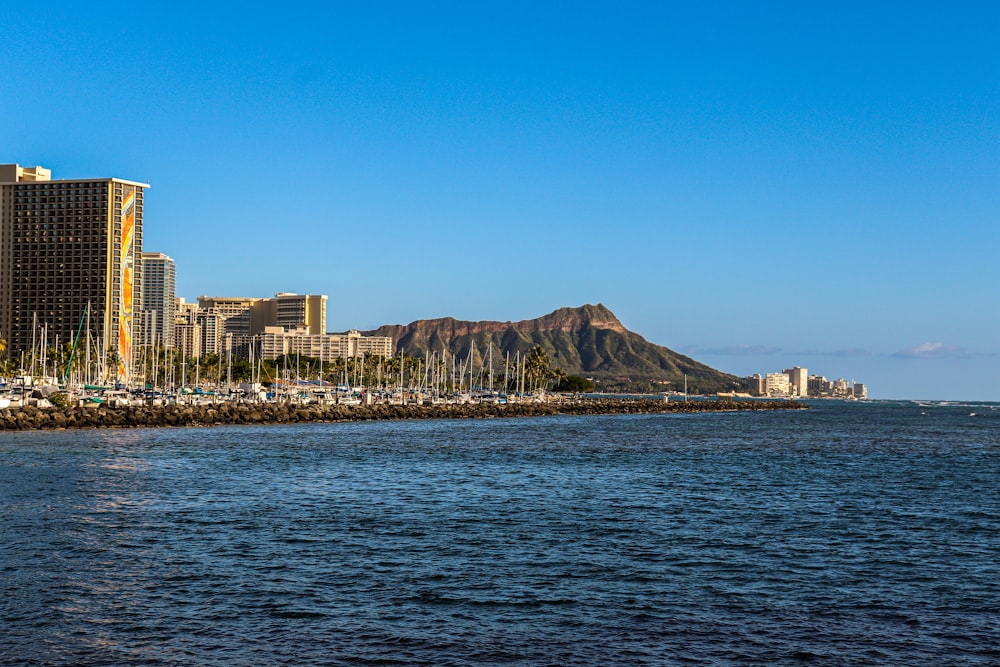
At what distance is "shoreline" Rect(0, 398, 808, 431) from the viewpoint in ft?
278

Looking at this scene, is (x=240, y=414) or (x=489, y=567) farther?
(x=240, y=414)

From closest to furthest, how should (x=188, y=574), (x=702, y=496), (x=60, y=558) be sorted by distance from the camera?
(x=188, y=574) → (x=60, y=558) → (x=702, y=496)

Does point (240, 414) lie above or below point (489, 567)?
above

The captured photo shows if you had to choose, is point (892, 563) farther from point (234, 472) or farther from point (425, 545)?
point (234, 472)

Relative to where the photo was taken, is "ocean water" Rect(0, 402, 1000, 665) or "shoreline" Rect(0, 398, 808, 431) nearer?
"ocean water" Rect(0, 402, 1000, 665)

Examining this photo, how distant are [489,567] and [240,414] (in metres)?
89.0

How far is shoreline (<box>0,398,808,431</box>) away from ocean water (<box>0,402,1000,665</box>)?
36.9 metres

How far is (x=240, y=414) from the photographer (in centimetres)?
10869

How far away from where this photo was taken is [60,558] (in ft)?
79.5

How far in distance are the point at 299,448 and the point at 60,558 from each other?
44.1 meters

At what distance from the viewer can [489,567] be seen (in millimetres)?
24031

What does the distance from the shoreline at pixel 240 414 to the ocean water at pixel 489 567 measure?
36.9 meters

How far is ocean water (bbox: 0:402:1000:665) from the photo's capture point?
17.3 m

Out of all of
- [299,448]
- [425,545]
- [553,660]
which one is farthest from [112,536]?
[299,448]
